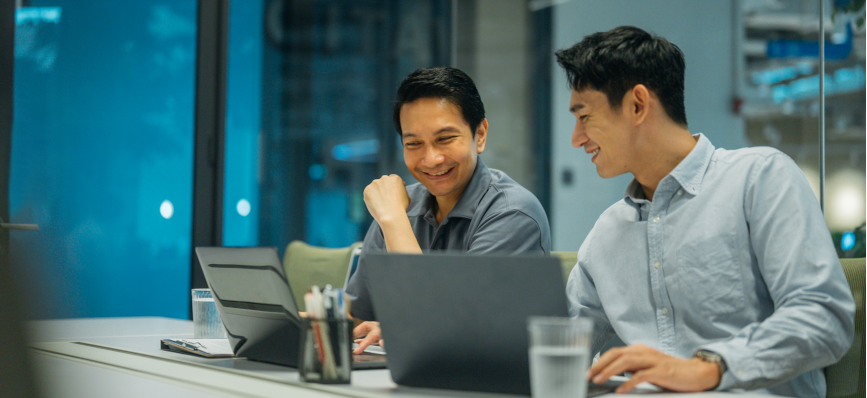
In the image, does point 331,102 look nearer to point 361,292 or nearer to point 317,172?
point 317,172

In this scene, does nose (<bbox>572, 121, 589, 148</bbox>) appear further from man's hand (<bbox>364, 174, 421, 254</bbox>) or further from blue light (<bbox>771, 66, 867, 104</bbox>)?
blue light (<bbox>771, 66, 867, 104</bbox>)

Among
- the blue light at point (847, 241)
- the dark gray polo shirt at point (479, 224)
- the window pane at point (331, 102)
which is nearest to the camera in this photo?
the dark gray polo shirt at point (479, 224)

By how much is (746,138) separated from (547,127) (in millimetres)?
1139

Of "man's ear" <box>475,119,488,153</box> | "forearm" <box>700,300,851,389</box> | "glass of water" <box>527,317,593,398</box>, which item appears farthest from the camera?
"man's ear" <box>475,119,488,153</box>

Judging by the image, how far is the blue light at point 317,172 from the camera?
4.61 m

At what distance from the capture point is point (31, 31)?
3697mm

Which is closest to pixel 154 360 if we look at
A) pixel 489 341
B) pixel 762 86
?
pixel 489 341

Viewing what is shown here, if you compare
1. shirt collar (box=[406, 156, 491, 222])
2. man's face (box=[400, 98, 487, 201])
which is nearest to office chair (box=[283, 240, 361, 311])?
shirt collar (box=[406, 156, 491, 222])

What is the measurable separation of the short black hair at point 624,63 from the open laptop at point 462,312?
1.99 feet

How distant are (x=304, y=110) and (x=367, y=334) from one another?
3.11 m

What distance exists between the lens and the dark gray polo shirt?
1.75 metres

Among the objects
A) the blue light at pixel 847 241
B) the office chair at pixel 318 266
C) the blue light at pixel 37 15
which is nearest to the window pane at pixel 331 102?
the blue light at pixel 37 15

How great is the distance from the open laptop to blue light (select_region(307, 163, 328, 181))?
3650 mm

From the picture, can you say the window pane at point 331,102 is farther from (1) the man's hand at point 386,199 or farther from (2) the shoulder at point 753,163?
(2) the shoulder at point 753,163
